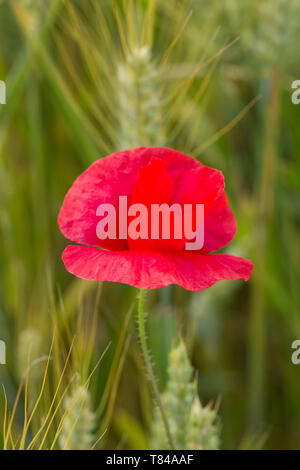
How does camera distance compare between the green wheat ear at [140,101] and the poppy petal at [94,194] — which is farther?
the green wheat ear at [140,101]

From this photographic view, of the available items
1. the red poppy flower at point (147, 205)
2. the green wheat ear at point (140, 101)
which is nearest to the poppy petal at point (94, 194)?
the red poppy flower at point (147, 205)

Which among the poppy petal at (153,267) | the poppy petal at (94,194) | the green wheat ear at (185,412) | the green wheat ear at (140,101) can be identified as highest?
the green wheat ear at (140,101)

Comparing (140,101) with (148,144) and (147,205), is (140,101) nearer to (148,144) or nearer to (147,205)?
(148,144)

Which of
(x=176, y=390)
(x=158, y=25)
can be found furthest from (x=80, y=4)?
(x=176, y=390)

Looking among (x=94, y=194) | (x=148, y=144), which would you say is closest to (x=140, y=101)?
(x=148, y=144)

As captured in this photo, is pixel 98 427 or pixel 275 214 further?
pixel 275 214

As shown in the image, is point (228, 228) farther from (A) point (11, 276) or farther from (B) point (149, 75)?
(A) point (11, 276)

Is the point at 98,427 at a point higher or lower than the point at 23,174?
lower

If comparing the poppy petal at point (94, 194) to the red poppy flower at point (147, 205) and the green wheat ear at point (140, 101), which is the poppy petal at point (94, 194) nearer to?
the red poppy flower at point (147, 205)
